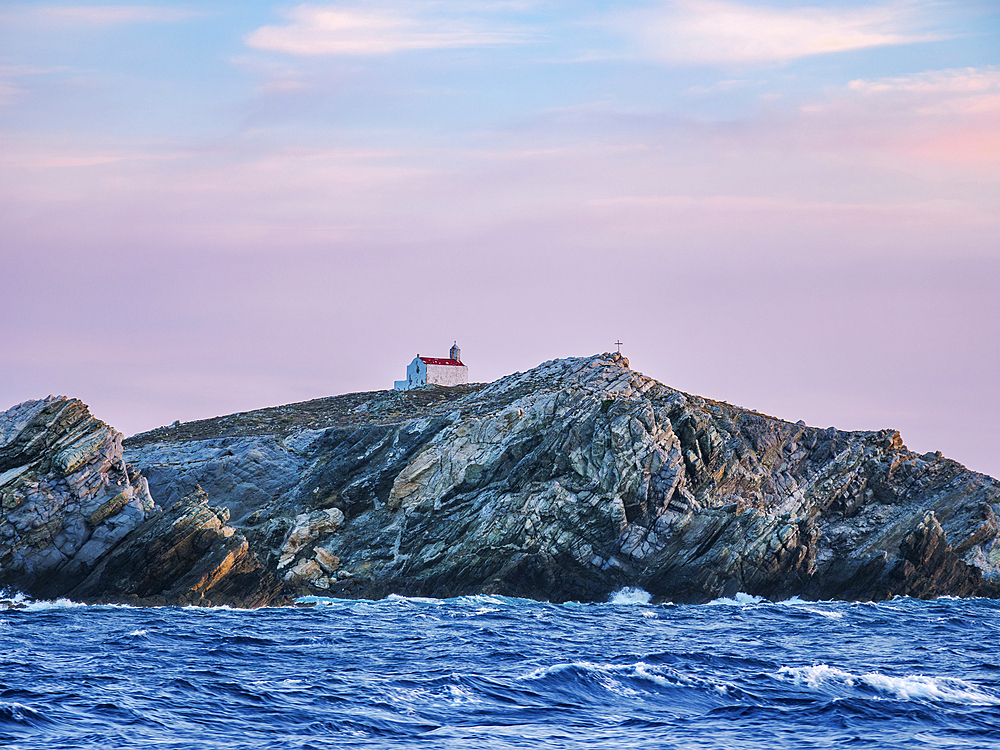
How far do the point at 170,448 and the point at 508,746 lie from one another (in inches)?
2645

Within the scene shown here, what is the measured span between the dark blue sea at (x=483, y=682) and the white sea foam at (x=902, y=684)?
108 mm

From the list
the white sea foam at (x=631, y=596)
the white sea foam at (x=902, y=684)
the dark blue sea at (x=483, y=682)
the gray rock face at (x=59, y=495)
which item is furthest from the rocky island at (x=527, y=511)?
the white sea foam at (x=902, y=684)

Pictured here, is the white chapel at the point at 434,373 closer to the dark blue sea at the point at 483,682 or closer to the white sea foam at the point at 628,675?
the dark blue sea at the point at 483,682

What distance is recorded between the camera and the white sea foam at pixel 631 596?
59.0 metres

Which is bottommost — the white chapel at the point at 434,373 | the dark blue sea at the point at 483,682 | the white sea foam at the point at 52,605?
the white sea foam at the point at 52,605

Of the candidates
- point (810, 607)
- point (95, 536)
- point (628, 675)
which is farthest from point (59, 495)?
point (810, 607)

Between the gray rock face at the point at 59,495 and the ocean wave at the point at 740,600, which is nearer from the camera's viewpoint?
the gray rock face at the point at 59,495

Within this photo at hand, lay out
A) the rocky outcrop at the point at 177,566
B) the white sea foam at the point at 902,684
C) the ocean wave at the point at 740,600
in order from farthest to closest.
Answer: the ocean wave at the point at 740,600
the rocky outcrop at the point at 177,566
the white sea foam at the point at 902,684

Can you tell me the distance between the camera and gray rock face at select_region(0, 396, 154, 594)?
1959 inches

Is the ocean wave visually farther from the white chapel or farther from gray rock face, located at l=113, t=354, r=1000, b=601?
the white chapel

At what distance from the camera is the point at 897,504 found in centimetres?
6806

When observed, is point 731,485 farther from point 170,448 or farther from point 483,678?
point 170,448

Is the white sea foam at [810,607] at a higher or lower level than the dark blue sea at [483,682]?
lower

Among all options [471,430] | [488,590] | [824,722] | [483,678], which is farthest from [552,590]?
[824,722]
